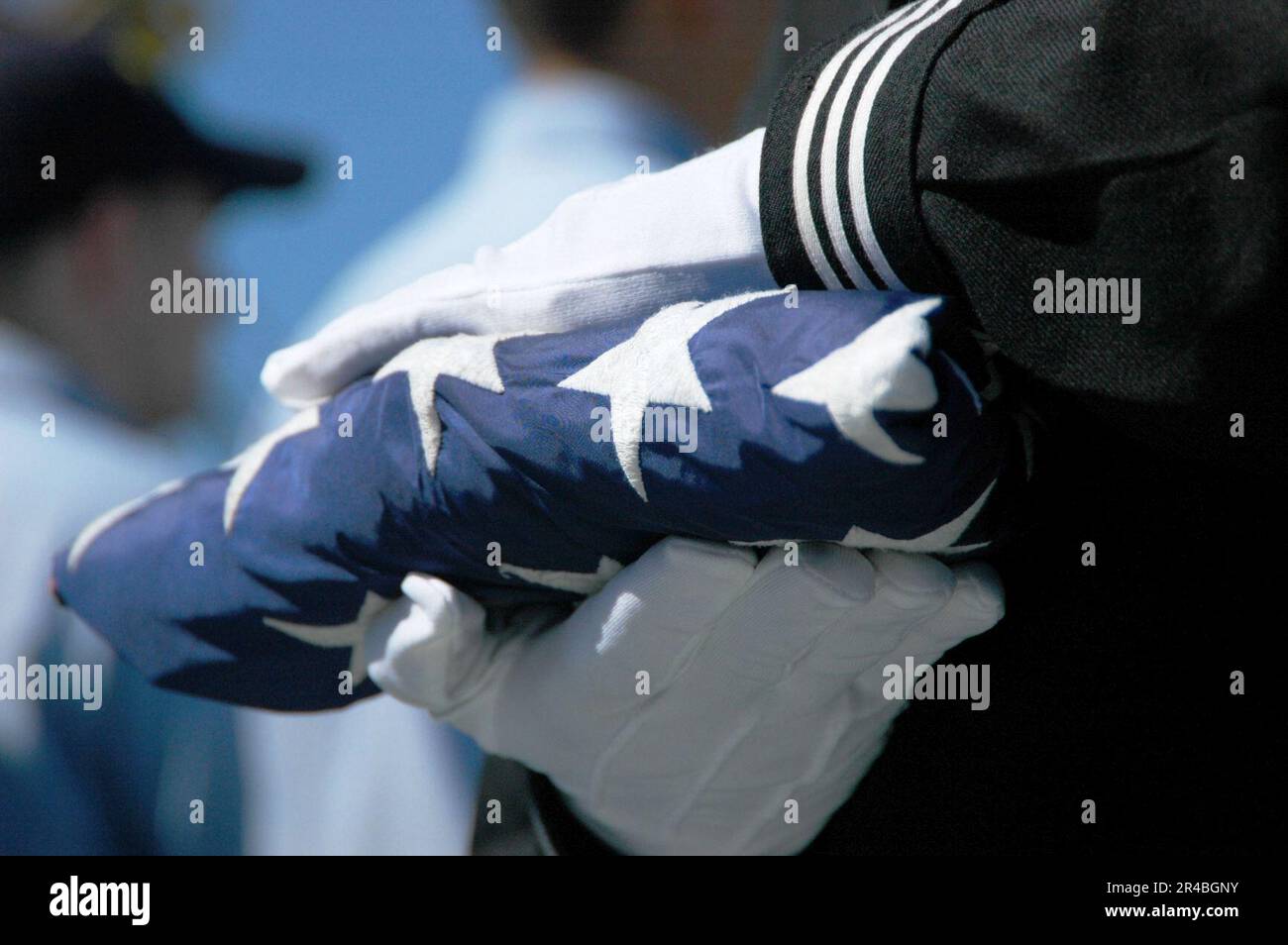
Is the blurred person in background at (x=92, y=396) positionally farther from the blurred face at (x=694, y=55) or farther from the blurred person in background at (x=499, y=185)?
the blurred face at (x=694, y=55)

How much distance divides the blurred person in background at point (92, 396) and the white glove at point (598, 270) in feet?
1.64

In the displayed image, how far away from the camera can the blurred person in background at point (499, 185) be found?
31.9 inches

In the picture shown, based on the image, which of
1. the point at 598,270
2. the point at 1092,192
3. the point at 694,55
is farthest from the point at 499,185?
the point at 1092,192

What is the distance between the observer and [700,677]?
0.39 m

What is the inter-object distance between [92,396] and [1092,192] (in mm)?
807

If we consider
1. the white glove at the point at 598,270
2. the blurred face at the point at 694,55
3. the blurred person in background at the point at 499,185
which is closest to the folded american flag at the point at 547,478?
the white glove at the point at 598,270

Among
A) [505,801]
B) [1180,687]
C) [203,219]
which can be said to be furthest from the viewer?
[203,219]

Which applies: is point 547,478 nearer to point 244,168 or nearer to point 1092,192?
point 1092,192

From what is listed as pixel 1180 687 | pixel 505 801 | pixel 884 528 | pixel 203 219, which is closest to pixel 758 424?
pixel 884 528

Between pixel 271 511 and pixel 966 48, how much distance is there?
0.27 meters

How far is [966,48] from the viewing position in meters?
0.28

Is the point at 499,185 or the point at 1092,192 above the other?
the point at 499,185

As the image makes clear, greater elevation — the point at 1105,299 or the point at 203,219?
the point at 203,219

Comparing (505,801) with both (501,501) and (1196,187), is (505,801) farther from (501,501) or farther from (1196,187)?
(1196,187)
